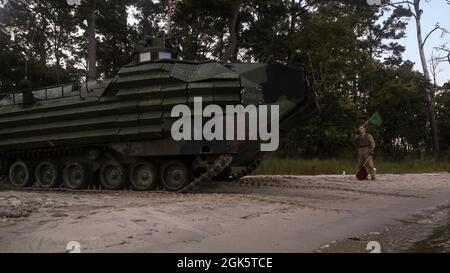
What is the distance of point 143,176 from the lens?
44.2 ft

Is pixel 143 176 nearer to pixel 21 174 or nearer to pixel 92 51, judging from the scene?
pixel 21 174

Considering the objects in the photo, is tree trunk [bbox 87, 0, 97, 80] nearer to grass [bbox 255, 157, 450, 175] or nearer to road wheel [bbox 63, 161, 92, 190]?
grass [bbox 255, 157, 450, 175]

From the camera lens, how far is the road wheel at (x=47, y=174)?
15.1 metres

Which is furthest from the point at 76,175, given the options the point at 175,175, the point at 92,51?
the point at 92,51

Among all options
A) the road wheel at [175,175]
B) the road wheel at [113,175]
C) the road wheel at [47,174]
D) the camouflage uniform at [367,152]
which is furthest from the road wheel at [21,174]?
the camouflage uniform at [367,152]

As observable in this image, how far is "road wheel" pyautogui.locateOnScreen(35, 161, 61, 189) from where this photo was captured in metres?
15.1

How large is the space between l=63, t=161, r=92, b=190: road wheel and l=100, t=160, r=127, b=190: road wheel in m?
0.39

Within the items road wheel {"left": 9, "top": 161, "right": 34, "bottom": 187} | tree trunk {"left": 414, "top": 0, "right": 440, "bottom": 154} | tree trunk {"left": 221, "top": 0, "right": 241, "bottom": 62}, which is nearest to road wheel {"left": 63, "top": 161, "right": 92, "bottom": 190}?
road wheel {"left": 9, "top": 161, "right": 34, "bottom": 187}

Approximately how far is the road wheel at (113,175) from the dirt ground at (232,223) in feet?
4.40

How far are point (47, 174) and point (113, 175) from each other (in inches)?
94.2

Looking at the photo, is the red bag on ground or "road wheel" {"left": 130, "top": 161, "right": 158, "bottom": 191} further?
the red bag on ground

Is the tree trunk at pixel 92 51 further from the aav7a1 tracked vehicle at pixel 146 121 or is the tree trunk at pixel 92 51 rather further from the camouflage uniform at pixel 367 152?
the camouflage uniform at pixel 367 152

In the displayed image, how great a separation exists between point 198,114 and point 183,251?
646 centimetres

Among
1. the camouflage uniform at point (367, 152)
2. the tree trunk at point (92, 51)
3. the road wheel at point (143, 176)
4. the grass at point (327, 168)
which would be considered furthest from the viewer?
the tree trunk at point (92, 51)
